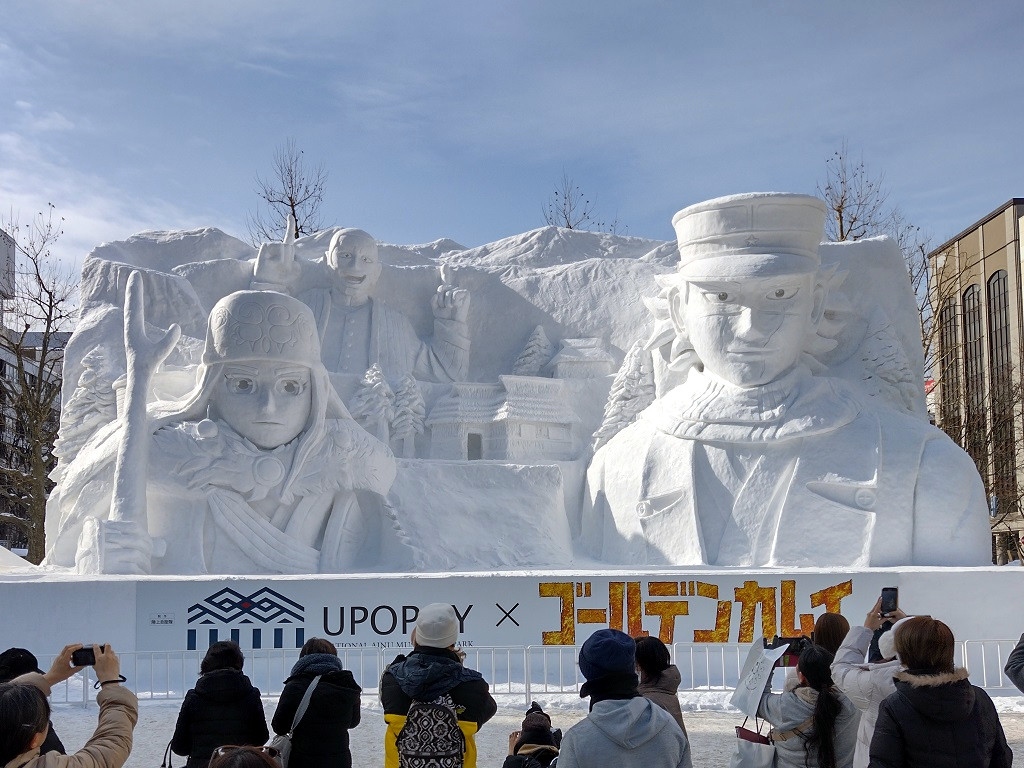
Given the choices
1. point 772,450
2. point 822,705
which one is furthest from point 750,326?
point 822,705

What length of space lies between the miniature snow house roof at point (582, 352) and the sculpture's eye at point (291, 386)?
272cm

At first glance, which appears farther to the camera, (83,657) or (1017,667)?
(1017,667)

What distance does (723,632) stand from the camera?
292 inches

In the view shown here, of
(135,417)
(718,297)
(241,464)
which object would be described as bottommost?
(241,464)

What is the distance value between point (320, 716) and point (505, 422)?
643cm

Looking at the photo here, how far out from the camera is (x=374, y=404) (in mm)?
9516

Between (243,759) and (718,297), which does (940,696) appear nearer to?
(243,759)

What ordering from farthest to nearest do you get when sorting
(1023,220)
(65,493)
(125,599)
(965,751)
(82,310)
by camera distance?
(1023,220)
(82,310)
(65,493)
(125,599)
(965,751)

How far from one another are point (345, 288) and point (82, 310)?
94.8 inches

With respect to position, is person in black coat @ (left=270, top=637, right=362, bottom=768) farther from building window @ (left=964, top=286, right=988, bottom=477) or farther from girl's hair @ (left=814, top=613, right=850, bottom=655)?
building window @ (left=964, top=286, right=988, bottom=477)

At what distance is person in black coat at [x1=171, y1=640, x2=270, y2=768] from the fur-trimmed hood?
1859 millimetres

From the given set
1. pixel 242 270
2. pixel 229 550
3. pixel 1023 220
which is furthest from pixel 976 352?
pixel 229 550

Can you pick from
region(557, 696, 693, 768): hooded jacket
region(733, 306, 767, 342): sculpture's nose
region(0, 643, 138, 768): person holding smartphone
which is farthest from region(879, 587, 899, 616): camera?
region(733, 306, 767, 342): sculpture's nose

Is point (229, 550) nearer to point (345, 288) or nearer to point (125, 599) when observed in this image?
point (125, 599)
